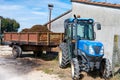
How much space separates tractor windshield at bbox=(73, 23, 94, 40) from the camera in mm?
12812

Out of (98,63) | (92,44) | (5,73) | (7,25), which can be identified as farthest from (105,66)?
(7,25)

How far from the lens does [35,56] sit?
19.9 metres

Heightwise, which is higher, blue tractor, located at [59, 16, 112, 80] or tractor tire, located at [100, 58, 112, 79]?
blue tractor, located at [59, 16, 112, 80]

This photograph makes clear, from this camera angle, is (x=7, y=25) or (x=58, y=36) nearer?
(x=58, y=36)

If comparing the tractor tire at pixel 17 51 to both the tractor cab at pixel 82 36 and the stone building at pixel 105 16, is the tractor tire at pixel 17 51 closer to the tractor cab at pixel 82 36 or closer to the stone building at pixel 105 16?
the stone building at pixel 105 16

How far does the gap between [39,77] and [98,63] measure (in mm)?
2695

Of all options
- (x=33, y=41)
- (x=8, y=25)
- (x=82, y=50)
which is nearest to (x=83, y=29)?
(x=82, y=50)

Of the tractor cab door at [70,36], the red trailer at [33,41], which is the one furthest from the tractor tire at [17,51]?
the tractor cab door at [70,36]

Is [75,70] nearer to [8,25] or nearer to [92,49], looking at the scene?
[92,49]

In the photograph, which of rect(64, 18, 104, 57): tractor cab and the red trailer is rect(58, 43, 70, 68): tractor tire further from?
the red trailer

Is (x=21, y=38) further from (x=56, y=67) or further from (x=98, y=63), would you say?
(x=98, y=63)

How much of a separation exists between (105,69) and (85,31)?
2215 millimetres

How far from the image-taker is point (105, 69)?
38.1 ft

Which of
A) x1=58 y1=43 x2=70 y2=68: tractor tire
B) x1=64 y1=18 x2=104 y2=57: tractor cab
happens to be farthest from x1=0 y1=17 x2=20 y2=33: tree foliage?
x1=64 y1=18 x2=104 y2=57: tractor cab
